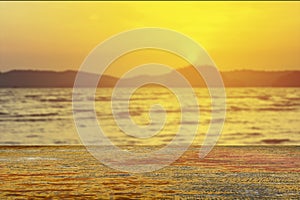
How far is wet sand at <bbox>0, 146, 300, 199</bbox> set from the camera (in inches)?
259

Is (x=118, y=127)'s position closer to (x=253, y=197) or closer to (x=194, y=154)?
(x=194, y=154)

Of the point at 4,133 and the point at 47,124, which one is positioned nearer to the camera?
the point at 4,133

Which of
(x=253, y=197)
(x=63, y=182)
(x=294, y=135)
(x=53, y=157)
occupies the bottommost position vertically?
(x=253, y=197)

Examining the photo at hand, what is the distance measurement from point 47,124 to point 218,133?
14.6 m

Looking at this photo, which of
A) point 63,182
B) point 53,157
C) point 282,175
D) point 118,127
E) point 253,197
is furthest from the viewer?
point 118,127

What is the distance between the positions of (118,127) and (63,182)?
3423 cm

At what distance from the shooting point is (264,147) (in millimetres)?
11586

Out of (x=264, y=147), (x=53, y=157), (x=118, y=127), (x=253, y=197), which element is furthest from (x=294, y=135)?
(x=253, y=197)

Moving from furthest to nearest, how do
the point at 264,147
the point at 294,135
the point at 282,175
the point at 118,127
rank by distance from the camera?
the point at 118,127
the point at 294,135
the point at 264,147
the point at 282,175

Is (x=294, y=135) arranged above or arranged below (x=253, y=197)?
above

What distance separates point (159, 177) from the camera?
7.89m

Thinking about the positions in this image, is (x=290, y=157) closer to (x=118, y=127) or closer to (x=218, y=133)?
(x=218, y=133)

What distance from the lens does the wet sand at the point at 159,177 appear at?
6.57m

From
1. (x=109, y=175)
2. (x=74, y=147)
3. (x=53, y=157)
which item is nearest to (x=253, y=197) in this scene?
(x=109, y=175)
